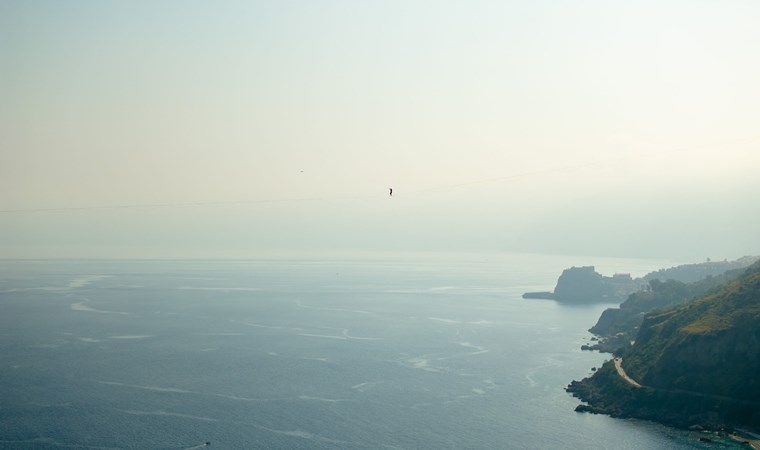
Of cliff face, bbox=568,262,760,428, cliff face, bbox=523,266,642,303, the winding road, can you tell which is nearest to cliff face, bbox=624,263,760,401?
cliff face, bbox=568,262,760,428

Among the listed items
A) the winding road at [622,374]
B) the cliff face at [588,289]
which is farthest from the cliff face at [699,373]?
the cliff face at [588,289]

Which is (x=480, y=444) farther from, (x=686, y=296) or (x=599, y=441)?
(x=686, y=296)

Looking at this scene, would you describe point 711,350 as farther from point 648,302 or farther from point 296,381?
point 648,302

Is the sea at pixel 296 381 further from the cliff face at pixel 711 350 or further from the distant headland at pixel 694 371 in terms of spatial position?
the cliff face at pixel 711 350

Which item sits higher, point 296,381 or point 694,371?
point 694,371

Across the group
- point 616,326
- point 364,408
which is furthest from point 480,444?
point 616,326

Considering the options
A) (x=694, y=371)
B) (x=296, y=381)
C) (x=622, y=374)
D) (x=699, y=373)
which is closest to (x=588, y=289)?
(x=622, y=374)

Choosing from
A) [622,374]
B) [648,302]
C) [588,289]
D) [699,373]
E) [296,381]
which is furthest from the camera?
[588,289]

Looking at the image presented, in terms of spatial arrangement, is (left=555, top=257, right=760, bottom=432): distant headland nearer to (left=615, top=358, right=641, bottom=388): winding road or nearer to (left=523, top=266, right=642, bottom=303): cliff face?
(left=615, top=358, right=641, bottom=388): winding road
